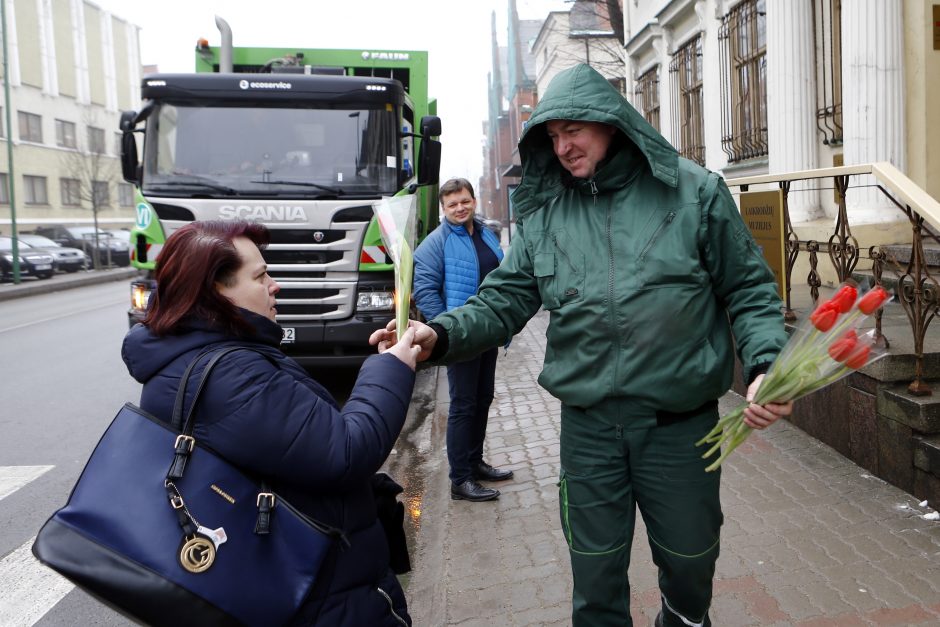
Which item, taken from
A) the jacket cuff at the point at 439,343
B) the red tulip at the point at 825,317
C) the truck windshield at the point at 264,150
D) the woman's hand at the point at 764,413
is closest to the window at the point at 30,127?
the truck windshield at the point at 264,150

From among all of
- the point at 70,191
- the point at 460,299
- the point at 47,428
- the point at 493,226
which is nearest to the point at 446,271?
the point at 460,299

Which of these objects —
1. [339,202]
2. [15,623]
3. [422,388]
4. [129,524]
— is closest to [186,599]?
[129,524]

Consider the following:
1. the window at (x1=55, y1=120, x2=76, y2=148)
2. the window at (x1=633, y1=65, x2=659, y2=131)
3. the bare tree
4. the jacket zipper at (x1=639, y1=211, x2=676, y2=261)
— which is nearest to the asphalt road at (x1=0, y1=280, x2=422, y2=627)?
the jacket zipper at (x1=639, y1=211, x2=676, y2=261)

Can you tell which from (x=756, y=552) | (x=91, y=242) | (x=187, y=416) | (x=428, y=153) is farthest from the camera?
(x=91, y=242)

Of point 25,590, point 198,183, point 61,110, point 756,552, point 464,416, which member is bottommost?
point 25,590

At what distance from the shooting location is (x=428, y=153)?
7922 mm

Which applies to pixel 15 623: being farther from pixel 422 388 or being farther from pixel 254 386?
pixel 422 388

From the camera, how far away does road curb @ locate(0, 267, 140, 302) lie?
72.3 ft

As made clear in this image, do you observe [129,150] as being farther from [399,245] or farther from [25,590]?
[399,245]

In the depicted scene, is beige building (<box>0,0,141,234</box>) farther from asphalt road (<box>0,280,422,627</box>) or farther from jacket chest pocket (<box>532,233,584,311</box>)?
jacket chest pocket (<box>532,233,584,311</box>)

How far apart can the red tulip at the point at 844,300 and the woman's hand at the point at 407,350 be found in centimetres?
109

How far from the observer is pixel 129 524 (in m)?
1.63

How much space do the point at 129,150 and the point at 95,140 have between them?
137 feet

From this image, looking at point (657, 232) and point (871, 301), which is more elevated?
point (657, 232)
